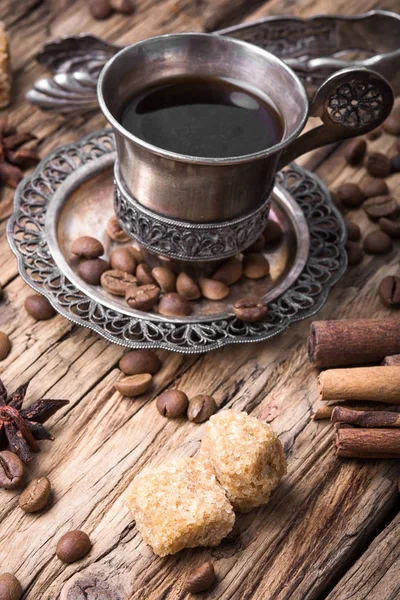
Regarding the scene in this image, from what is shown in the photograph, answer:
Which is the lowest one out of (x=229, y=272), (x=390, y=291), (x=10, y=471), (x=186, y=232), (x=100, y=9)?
(x=390, y=291)

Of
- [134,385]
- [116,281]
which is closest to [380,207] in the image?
[116,281]

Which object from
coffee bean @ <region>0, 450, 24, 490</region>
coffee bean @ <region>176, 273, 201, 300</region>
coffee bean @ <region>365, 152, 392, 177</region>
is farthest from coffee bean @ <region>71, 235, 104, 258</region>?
coffee bean @ <region>365, 152, 392, 177</region>

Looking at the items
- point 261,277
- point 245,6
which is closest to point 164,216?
point 261,277

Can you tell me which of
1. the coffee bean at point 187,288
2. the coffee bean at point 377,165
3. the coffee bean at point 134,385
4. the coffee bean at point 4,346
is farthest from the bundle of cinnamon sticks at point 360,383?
the coffee bean at point 4,346

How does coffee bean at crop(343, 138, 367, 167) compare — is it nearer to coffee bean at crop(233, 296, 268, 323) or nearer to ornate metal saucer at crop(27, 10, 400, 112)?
ornate metal saucer at crop(27, 10, 400, 112)

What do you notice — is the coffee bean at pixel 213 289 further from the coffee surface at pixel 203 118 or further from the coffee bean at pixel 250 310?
the coffee surface at pixel 203 118

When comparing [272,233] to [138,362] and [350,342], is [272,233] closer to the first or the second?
[350,342]
